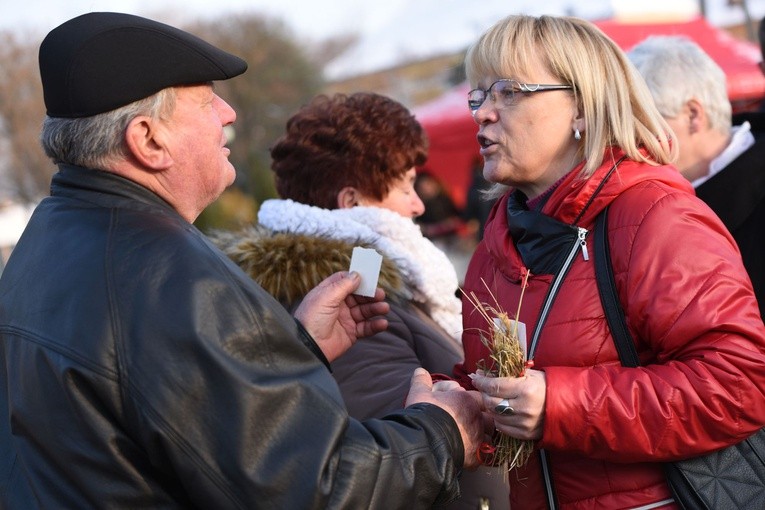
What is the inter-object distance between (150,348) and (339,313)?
1029 mm

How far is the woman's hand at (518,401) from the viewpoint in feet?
6.86

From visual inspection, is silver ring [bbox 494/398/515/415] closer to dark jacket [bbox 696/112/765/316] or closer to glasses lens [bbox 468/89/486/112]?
glasses lens [bbox 468/89/486/112]

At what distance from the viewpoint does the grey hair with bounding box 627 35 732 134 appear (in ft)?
11.5

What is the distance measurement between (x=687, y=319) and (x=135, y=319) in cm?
124

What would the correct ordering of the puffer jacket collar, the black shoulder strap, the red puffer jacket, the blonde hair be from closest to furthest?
1. the red puffer jacket
2. the black shoulder strap
3. the puffer jacket collar
4. the blonde hair

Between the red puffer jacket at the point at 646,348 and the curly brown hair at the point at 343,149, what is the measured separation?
1.05 m

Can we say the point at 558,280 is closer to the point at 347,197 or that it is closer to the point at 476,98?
the point at 476,98

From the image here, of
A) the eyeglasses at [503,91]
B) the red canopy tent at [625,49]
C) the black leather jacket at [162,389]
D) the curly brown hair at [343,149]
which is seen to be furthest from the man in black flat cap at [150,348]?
the red canopy tent at [625,49]

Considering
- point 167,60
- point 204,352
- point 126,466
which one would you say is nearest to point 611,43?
point 167,60

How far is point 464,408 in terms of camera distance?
2.27 meters

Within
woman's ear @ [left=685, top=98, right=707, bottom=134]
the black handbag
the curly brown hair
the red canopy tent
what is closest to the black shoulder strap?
the black handbag

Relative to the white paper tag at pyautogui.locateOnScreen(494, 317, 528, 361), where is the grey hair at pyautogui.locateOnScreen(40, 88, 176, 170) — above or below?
above

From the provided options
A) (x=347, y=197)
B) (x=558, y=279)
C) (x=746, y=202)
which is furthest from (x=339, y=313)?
(x=746, y=202)

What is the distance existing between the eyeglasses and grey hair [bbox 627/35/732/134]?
1.23m
